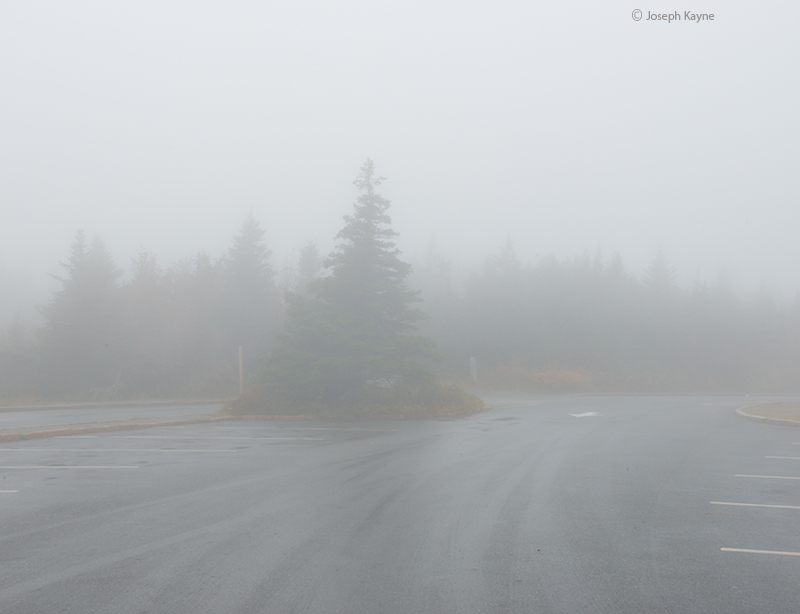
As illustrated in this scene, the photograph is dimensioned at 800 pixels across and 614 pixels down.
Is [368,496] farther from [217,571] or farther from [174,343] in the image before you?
[174,343]

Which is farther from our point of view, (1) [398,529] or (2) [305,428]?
(2) [305,428]

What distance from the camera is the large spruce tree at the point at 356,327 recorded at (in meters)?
21.0

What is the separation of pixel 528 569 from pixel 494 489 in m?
3.51

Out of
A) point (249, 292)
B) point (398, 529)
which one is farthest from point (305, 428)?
point (249, 292)

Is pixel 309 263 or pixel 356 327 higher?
pixel 309 263

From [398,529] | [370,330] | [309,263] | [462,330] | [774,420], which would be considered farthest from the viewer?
[309,263]

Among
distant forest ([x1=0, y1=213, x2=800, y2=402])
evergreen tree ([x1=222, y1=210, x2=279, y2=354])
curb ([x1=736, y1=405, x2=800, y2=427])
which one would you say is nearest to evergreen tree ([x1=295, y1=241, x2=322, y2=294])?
distant forest ([x1=0, y1=213, x2=800, y2=402])

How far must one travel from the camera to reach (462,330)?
5256cm

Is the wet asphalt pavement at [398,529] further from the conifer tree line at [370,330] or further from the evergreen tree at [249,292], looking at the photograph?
the evergreen tree at [249,292]

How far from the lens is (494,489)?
8.95 metres

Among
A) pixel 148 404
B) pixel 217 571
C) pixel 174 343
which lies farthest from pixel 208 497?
pixel 174 343

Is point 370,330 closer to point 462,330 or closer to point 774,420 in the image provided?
point 774,420

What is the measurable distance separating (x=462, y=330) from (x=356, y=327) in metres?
31.6

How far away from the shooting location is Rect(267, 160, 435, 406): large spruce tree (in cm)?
2097
